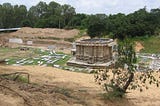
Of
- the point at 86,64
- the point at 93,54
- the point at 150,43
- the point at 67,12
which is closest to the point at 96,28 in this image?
the point at 150,43

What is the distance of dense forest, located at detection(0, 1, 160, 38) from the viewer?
45.6m

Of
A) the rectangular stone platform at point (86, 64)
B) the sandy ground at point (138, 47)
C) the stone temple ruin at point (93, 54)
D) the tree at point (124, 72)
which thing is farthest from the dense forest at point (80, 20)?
the tree at point (124, 72)

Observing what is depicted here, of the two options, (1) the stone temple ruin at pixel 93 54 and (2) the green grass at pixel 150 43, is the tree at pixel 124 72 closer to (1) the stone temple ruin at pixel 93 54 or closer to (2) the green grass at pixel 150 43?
(1) the stone temple ruin at pixel 93 54

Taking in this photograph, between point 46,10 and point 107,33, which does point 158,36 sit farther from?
point 46,10

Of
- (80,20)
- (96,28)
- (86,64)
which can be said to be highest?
(80,20)

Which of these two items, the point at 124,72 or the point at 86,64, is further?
the point at 86,64

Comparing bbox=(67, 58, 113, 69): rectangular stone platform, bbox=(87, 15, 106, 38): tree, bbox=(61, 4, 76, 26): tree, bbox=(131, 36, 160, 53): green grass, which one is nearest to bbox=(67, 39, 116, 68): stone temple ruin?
bbox=(67, 58, 113, 69): rectangular stone platform

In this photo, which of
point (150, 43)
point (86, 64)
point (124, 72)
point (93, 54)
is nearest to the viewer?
point (124, 72)

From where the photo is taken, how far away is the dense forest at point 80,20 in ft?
150

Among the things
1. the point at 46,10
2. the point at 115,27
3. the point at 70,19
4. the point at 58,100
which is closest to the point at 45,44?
the point at 115,27

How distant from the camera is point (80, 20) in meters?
65.4

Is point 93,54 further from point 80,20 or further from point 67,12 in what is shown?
point 67,12

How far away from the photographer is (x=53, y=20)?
64.9 meters

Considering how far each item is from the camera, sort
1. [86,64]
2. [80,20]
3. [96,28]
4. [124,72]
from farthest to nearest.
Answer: [80,20]
[96,28]
[86,64]
[124,72]
